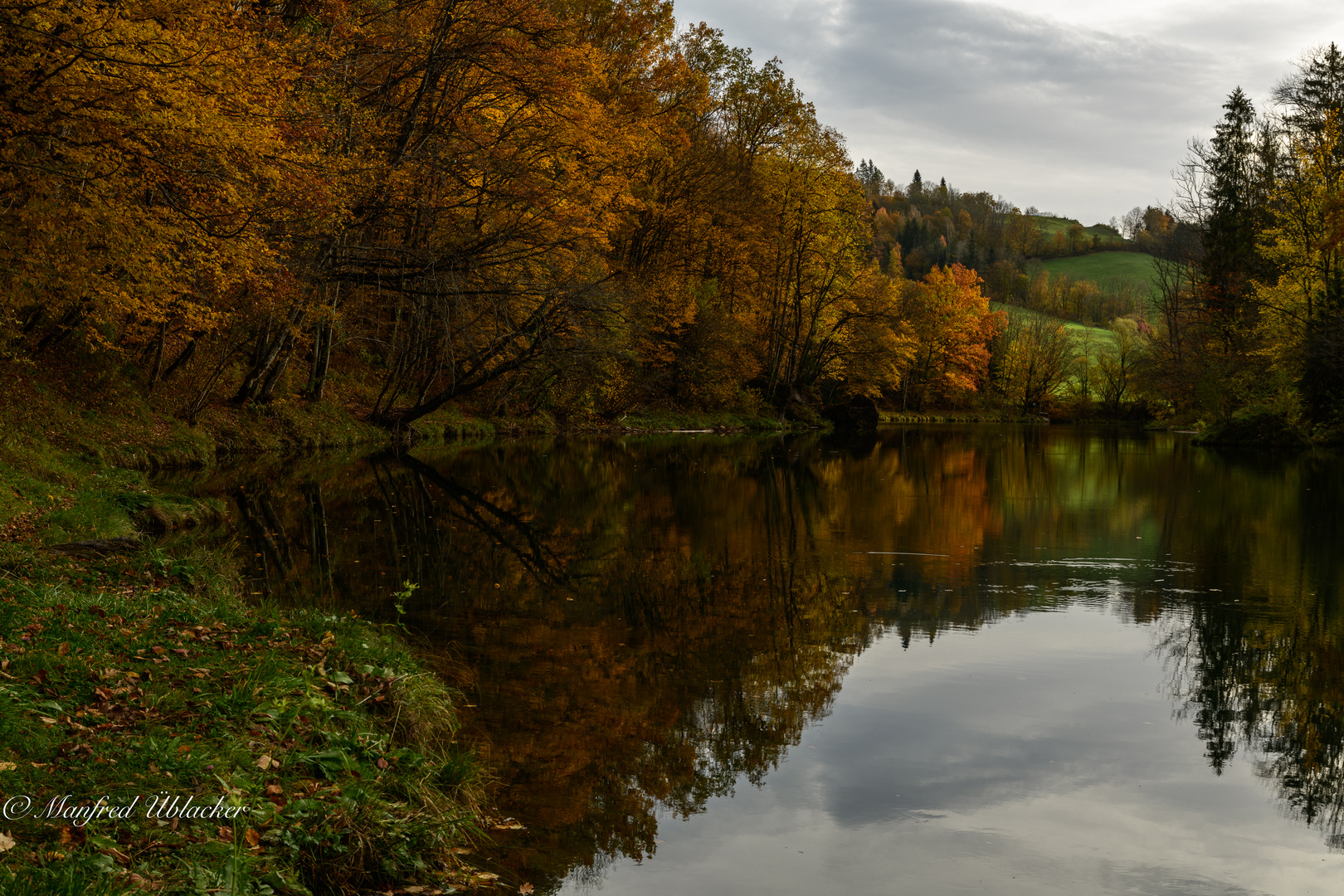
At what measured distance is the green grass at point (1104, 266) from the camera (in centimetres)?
12425

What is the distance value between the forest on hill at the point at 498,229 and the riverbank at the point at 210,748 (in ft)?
20.5

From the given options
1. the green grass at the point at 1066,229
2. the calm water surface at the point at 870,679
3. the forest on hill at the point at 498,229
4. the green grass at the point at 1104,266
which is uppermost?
the green grass at the point at 1066,229

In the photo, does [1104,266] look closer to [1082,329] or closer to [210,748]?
[1082,329]

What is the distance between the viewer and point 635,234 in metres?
43.8

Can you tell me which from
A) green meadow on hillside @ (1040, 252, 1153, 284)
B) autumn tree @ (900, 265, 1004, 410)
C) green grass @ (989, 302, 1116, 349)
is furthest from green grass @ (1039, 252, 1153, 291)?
autumn tree @ (900, 265, 1004, 410)

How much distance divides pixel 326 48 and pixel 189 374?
10992mm

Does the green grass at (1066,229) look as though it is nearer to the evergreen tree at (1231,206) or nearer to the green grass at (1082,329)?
the green grass at (1082,329)

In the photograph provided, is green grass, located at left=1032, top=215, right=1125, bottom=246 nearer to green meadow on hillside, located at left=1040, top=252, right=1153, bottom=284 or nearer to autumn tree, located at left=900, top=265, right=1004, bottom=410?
green meadow on hillside, located at left=1040, top=252, right=1153, bottom=284

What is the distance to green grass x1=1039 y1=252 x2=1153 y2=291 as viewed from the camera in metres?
124

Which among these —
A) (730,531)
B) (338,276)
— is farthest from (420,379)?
(730,531)

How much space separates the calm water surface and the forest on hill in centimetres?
464

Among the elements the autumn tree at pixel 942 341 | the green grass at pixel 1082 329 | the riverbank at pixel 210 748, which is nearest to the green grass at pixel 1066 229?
the green grass at pixel 1082 329

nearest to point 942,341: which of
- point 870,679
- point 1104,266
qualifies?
point 870,679

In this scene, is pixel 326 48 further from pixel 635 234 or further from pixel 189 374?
pixel 635 234
